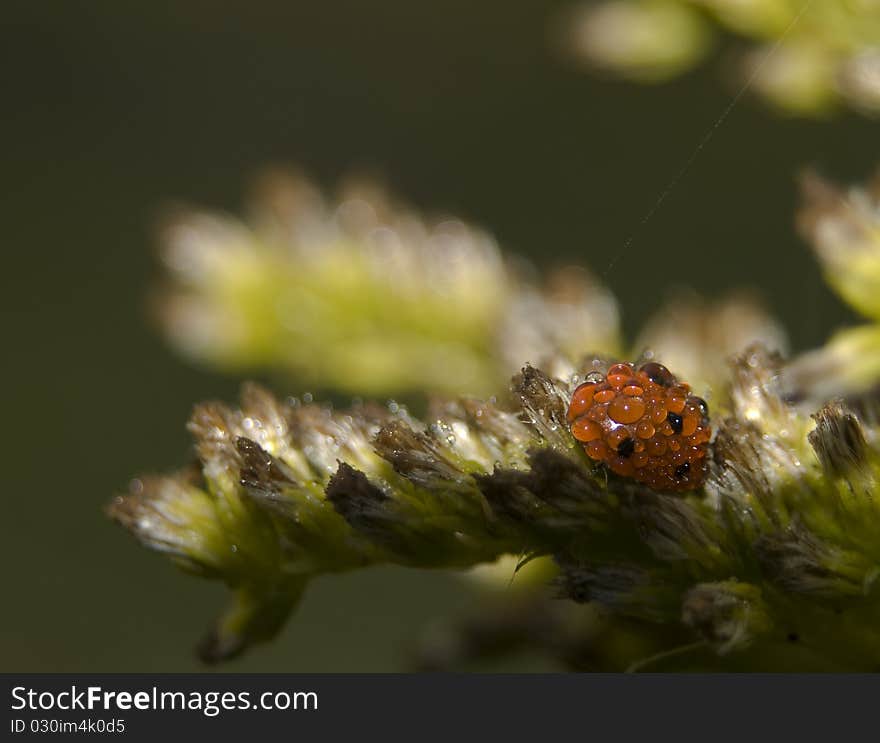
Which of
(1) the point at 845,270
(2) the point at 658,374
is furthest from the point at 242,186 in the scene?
(2) the point at 658,374

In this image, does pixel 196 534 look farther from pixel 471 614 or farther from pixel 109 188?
pixel 109 188

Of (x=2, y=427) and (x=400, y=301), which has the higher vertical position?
(x=2, y=427)

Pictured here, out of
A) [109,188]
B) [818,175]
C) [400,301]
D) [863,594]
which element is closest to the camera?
[863,594]

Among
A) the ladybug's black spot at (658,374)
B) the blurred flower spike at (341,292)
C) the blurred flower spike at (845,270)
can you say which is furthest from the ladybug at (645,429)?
the blurred flower spike at (341,292)

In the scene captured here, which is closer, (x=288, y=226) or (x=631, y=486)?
(x=631, y=486)

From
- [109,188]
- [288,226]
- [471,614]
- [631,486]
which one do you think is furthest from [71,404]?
→ [631,486]

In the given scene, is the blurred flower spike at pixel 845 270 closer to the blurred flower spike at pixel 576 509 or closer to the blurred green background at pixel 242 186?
the blurred flower spike at pixel 576 509

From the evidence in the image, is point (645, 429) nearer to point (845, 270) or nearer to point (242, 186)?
point (845, 270)
